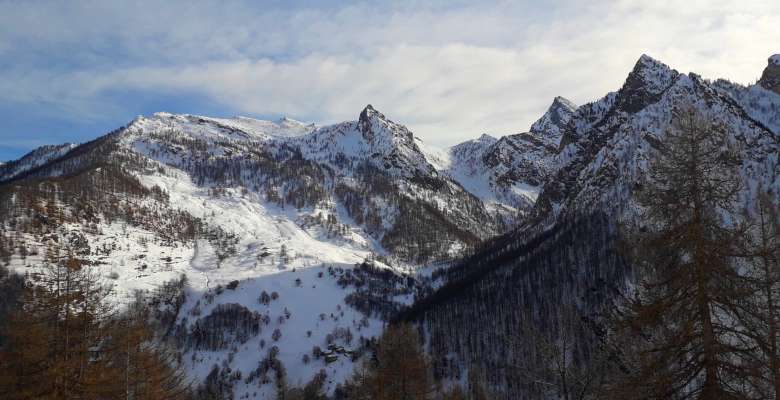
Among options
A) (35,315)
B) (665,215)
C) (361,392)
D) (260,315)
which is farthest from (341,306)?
(665,215)

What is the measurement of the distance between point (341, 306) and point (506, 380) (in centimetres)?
7917

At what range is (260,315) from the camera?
183500mm

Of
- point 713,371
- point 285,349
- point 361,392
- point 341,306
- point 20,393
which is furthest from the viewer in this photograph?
point 341,306

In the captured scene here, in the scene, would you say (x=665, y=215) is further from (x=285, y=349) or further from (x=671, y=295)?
(x=285, y=349)

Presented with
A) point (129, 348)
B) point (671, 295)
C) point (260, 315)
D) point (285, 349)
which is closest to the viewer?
point (671, 295)

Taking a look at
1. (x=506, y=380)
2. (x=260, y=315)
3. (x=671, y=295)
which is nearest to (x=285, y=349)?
(x=260, y=315)

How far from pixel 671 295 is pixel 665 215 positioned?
253 centimetres

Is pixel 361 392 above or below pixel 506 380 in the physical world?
above

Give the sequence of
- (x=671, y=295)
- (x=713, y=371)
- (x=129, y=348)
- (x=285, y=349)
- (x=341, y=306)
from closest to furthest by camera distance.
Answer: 1. (x=713, y=371)
2. (x=671, y=295)
3. (x=129, y=348)
4. (x=285, y=349)
5. (x=341, y=306)

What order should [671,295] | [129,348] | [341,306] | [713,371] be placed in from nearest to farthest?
[713,371]
[671,295]
[129,348]
[341,306]

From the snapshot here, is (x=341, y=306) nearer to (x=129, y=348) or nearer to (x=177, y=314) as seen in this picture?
(x=177, y=314)

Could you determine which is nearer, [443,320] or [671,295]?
[671,295]

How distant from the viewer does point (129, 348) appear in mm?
25969

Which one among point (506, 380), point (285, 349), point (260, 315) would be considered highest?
point (260, 315)
